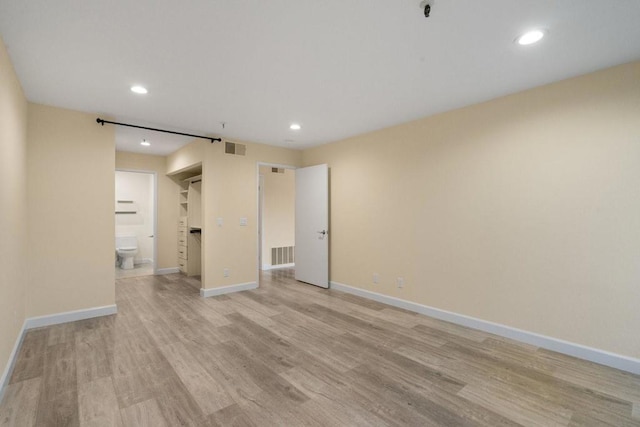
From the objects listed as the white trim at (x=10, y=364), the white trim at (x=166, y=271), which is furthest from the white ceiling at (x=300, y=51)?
the white trim at (x=166, y=271)

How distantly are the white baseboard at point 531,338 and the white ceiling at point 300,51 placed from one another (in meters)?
2.53

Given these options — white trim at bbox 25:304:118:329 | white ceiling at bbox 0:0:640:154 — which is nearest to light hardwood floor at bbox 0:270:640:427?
white trim at bbox 25:304:118:329

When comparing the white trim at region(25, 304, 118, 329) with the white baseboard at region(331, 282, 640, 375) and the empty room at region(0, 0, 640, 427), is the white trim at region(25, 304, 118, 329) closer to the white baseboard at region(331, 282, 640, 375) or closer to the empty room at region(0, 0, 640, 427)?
the empty room at region(0, 0, 640, 427)

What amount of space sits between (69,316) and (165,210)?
322cm

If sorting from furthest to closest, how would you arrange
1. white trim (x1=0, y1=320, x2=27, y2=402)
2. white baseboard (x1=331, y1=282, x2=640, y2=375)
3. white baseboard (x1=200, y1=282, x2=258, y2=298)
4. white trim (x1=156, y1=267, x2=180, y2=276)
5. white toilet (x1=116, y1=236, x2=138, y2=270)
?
white toilet (x1=116, y1=236, x2=138, y2=270) → white trim (x1=156, y1=267, x2=180, y2=276) → white baseboard (x1=200, y1=282, x2=258, y2=298) → white baseboard (x1=331, y1=282, x2=640, y2=375) → white trim (x1=0, y1=320, x2=27, y2=402)

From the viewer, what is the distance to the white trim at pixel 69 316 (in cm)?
327

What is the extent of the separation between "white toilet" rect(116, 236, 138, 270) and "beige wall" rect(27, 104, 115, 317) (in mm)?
3793

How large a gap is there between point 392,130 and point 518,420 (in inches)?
138

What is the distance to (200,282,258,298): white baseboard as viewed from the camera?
4523 mm

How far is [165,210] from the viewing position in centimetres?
635

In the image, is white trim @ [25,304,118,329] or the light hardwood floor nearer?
the light hardwood floor

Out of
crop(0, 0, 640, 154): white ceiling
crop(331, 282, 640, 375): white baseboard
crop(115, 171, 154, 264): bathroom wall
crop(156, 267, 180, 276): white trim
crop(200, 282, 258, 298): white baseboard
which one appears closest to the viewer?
crop(0, 0, 640, 154): white ceiling

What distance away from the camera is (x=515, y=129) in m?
2.99

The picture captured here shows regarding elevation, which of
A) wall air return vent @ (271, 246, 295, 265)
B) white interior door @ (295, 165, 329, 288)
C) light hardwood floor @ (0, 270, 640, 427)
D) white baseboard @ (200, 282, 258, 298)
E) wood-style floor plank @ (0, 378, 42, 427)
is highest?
white interior door @ (295, 165, 329, 288)
